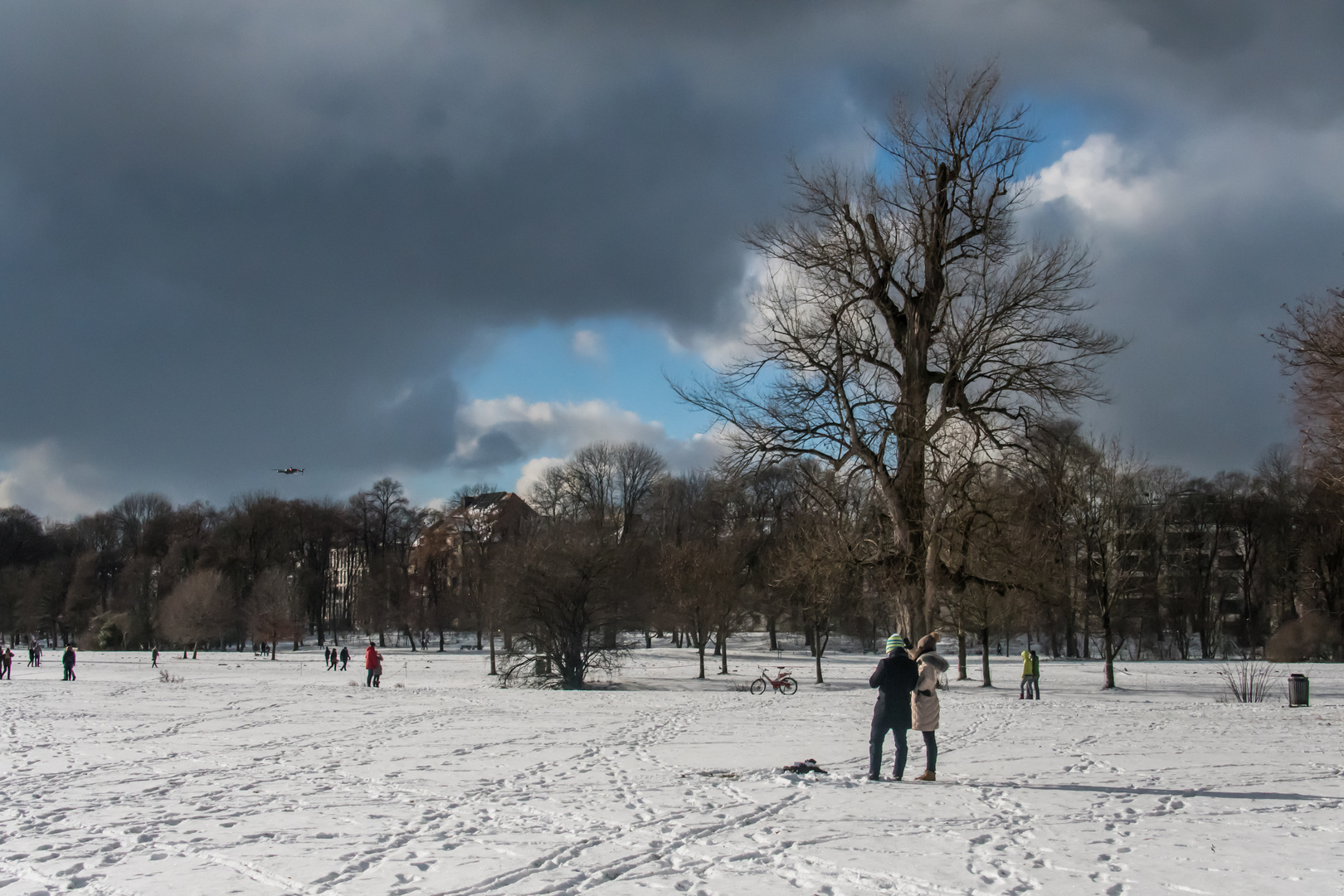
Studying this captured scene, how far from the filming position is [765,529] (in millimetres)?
58219

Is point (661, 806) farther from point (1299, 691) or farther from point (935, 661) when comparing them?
point (1299, 691)

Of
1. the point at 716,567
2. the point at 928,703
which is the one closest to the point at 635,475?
the point at 716,567

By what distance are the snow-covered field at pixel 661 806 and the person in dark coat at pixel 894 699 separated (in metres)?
0.31

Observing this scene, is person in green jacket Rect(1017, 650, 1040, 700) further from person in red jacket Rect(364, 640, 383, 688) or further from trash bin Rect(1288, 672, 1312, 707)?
person in red jacket Rect(364, 640, 383, 688)

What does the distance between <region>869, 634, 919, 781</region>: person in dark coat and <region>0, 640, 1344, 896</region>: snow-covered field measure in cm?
31

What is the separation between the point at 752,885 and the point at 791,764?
5.23 meters

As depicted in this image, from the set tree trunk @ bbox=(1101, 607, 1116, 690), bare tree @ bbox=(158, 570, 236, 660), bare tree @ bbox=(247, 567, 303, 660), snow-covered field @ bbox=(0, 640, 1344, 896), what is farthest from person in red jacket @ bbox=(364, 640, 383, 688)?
bare tree @ bbox=(158, 570, 236, 660)

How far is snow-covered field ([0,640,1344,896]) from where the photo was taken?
Result: 6.37m

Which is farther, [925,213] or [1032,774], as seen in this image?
[925,213]

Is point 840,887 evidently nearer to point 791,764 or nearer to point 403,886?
point 403,886

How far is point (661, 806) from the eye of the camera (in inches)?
350

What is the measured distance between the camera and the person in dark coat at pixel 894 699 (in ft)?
32.6

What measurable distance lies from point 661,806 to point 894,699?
282 cm

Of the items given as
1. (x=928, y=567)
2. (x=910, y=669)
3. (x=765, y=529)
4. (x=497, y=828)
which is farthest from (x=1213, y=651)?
(x=497, y=828)
